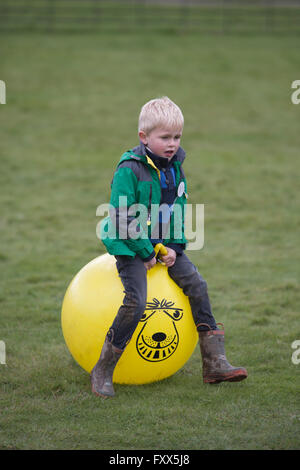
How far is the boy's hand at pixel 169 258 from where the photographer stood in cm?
495

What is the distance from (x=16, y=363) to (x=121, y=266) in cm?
149

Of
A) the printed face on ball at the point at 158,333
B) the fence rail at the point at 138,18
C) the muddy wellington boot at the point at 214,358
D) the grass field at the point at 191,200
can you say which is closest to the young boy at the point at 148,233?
the muddy wellington boot at the point at 214,358

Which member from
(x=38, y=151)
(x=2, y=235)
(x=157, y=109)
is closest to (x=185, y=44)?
(x=38, y=151)

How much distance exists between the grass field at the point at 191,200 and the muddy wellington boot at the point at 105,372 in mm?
95

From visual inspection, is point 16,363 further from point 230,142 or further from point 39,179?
point 230,142

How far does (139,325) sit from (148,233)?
732mm

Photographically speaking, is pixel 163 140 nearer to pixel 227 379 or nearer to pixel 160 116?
pixel 160 116

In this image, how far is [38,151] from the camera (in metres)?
15.0

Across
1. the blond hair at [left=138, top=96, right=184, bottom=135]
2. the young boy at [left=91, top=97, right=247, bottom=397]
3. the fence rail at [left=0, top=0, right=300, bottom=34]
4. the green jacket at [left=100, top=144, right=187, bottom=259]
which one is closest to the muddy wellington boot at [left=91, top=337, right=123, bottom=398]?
the young boy at [left=91, top=97, right=247, bottom=397]

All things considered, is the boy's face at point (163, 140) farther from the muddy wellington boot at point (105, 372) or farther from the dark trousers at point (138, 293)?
the muddy wellington boot at point (105, 372)

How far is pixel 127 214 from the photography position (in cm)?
473

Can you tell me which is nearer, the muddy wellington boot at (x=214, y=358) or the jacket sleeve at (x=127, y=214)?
the jacket sleeve at (x=127, y=214)

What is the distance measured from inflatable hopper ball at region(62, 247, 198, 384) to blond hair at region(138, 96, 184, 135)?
1.12m

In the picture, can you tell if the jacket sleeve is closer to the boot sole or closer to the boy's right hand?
the boy's right hand
